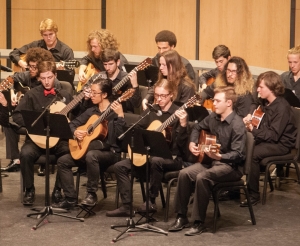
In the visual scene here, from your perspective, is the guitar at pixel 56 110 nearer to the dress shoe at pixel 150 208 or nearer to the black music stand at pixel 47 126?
the black music stand at pixel 47 126

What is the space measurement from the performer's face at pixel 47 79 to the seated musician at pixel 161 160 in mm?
1068

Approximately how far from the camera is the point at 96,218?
6.53 m

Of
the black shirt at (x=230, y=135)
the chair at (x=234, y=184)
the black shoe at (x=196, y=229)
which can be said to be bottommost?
the black shoe at (x=196, y=229)

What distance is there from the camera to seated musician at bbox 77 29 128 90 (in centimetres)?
834

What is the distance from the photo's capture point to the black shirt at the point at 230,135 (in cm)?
609

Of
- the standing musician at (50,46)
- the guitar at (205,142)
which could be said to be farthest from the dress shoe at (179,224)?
the standing musician at (50,46)

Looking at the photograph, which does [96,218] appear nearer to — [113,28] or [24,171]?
[24,171]

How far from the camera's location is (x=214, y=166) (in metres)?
6.18

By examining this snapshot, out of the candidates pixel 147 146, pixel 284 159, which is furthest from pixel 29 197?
pixel 284 159

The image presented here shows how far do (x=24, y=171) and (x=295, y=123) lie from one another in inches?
107

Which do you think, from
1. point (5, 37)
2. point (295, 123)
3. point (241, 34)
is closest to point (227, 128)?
point (295, 123)

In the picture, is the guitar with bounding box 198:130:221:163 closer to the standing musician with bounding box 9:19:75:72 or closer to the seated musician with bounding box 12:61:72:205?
the seated musician with bounding box 12:61:72:205

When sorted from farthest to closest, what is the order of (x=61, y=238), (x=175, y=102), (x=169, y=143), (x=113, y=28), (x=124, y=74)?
(x=113, y=28)
(x=124, y=74)
(x=175, y=102)
(x=169, y=143)
(x=61, y=238)

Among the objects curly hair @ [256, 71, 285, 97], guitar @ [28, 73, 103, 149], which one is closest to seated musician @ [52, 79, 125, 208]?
guitar @ [28, 73, 103, 149]
